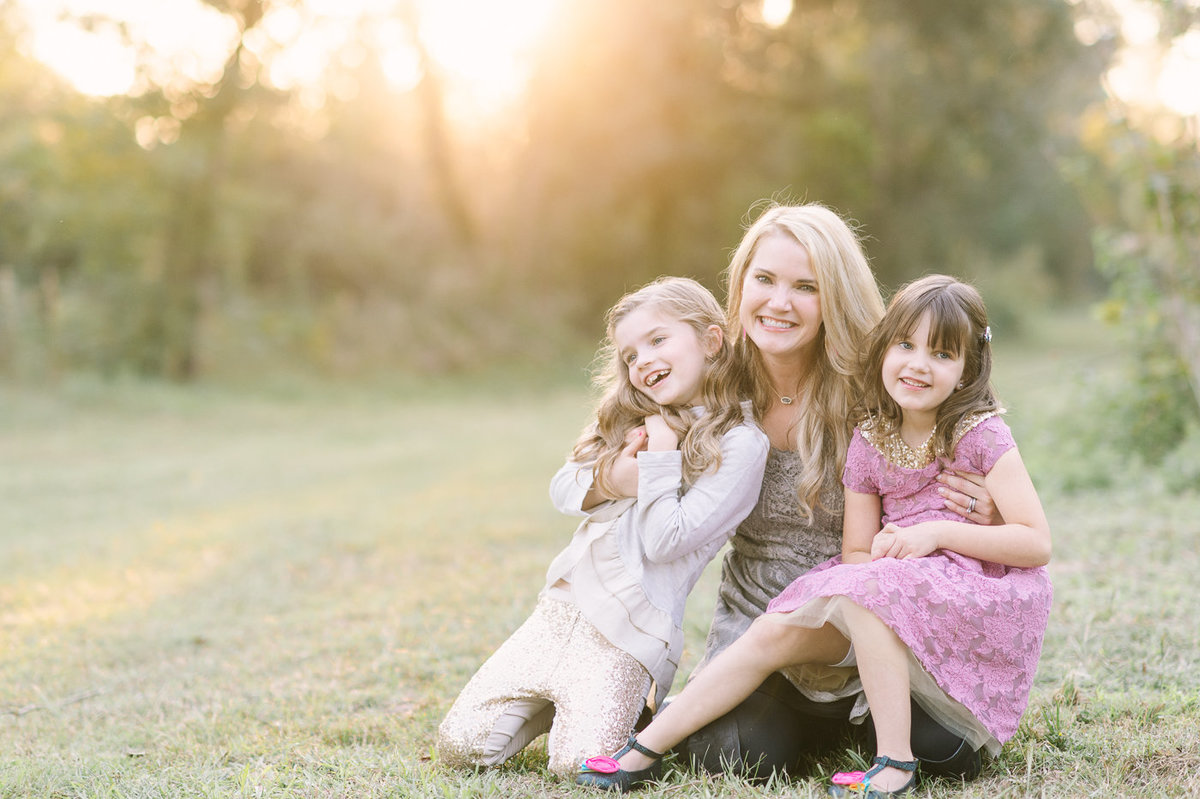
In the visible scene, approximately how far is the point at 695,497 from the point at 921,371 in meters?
0.67

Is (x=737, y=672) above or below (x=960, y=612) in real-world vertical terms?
below

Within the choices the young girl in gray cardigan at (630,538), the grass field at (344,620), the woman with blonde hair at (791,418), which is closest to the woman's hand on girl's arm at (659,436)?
the young girl in gray cardigan at (630,538)

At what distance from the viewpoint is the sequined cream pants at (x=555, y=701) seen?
2.90 meters

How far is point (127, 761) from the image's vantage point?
324 cm

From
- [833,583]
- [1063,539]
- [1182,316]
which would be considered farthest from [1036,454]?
[833,583]

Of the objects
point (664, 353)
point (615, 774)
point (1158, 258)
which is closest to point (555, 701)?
point (615, 774)

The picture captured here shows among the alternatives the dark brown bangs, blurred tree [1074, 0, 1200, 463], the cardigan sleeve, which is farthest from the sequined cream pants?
blurred tree [1074, 0, 1200, 463]

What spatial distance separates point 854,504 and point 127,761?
227 cm

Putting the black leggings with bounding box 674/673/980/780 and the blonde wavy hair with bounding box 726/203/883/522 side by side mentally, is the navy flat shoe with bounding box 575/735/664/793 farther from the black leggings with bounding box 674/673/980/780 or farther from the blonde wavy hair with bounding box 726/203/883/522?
the blonde wavy hair with bounding box 726/203/883/522

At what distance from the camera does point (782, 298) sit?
9.96 ft

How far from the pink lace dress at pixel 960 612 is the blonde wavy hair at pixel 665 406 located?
587mm

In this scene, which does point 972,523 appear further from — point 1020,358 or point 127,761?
point 1020,358

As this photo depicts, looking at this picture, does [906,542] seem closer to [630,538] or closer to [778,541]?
[778,541]

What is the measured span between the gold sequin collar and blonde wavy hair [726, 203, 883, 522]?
0.12 metres
